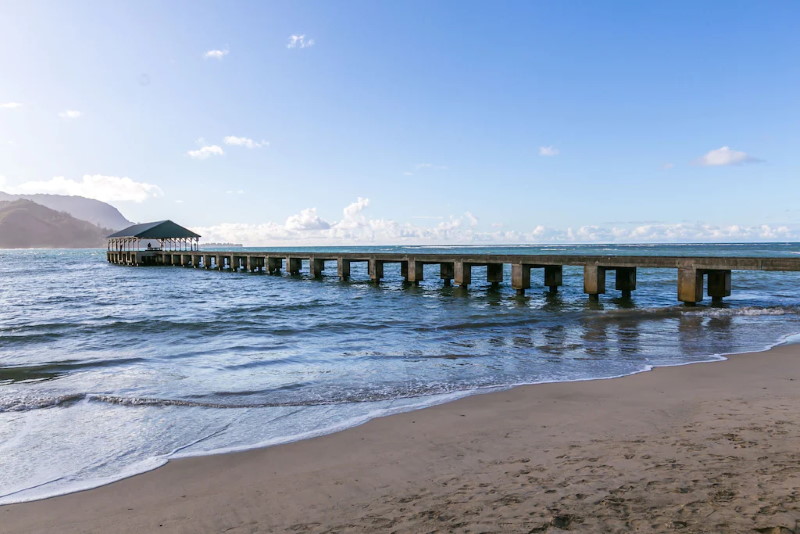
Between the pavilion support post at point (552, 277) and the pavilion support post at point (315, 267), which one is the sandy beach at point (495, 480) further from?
the pavilion support post at point (315, 267)

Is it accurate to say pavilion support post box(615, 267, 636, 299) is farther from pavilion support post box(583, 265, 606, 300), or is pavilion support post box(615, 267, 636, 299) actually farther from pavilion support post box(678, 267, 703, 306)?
pavilion support post box(678, 267, 703, 306)

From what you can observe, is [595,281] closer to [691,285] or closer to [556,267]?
[691,285]

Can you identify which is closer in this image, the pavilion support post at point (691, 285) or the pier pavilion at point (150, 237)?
the pavilion support post at point (691, 285)

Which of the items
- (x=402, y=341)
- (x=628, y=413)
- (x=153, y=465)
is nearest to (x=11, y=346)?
(x=402, y=341)

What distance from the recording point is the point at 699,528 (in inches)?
120

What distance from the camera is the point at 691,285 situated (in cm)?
1920

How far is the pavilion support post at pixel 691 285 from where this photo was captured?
1912 cm

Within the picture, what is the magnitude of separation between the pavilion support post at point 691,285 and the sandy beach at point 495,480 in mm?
14034

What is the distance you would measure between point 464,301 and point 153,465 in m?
19.4

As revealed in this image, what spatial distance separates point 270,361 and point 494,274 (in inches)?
816

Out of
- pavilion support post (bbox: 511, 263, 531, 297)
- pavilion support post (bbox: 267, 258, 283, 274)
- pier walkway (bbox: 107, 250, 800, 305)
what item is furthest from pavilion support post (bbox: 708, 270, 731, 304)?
pavilion support post (bbox: 267, 258, 283, 274)

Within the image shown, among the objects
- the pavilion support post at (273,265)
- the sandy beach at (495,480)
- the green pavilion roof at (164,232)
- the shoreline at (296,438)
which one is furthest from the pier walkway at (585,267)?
the green pavilion roof at (164,232)

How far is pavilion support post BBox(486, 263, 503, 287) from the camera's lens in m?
29.5

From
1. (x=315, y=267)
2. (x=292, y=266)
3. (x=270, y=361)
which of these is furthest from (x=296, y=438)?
(x=292, y=266)
